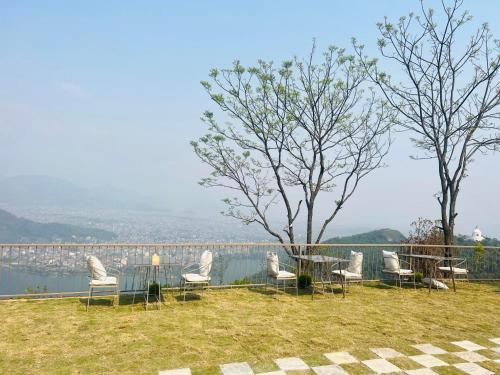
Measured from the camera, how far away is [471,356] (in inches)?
181

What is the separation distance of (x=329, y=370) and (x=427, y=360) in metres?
1.33

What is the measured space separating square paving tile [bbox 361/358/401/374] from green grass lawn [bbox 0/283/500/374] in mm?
163

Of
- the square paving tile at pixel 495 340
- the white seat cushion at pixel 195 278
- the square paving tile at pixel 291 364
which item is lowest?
the square paving tile at pixel 291 364

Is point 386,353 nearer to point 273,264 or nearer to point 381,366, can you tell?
point 381,366

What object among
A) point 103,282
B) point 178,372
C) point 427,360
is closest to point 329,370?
point 427,360

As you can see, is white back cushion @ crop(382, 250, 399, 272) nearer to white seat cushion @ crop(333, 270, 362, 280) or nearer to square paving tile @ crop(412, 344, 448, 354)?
white seat cushion @ crop(333, 270, 362, 280)

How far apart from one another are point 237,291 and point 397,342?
4.47m

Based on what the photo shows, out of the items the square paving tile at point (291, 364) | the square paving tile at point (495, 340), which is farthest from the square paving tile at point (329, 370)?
the square paving tile at point (495, 340)

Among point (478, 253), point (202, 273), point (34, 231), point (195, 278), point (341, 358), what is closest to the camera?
point (341, 358)

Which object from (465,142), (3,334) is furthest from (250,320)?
(465,142)

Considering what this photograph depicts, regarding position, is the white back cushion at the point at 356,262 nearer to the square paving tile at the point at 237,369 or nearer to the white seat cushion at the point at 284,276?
the white seat cushion at the point at 284,276

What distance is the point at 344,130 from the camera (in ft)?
49.2

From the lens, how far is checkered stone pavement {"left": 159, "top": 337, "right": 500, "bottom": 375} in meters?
3.96

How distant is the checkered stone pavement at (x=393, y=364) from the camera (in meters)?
3.96
